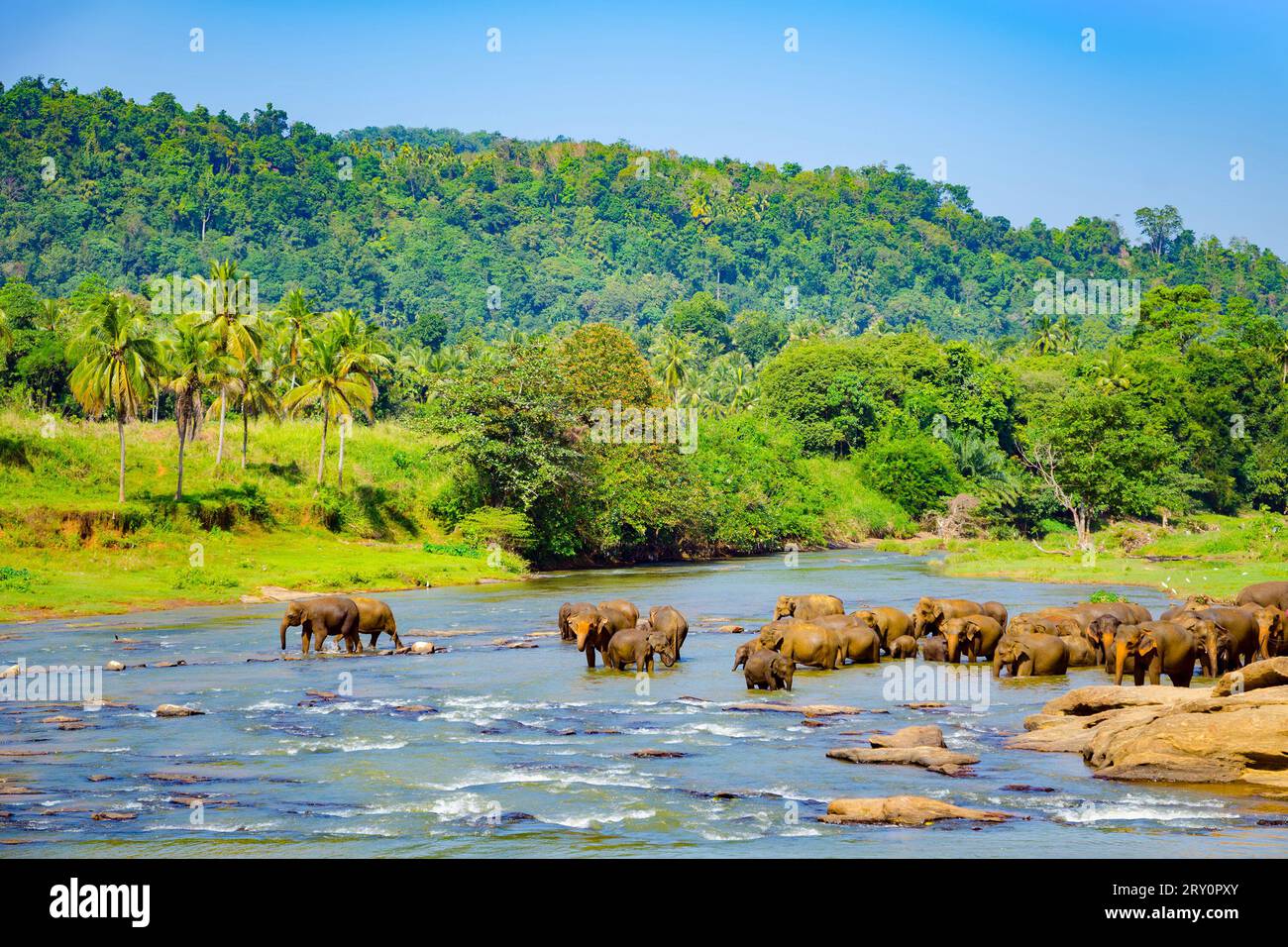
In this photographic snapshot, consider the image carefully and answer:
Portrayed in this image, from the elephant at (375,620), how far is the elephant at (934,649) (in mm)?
13834

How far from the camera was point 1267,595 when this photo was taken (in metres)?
36.2

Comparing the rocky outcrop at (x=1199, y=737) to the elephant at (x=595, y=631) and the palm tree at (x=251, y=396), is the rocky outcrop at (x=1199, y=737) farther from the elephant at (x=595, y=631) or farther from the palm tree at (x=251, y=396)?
the palm tree at (x=251, y=396)

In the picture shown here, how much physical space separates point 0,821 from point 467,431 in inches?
2092

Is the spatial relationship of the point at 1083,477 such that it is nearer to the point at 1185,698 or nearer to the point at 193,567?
the point at 193,567

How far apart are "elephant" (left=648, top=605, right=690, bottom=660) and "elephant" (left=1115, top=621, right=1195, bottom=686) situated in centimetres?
1074

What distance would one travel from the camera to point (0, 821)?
17594mm

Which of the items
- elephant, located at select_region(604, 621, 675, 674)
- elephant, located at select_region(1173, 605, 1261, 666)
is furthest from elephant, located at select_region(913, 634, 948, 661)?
elephant, located at select_region(604, 621, 675, 674)

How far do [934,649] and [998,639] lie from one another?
5.10 feet

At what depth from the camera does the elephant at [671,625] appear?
113 feet

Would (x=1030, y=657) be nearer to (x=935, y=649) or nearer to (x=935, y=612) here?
(x=935, y=649)

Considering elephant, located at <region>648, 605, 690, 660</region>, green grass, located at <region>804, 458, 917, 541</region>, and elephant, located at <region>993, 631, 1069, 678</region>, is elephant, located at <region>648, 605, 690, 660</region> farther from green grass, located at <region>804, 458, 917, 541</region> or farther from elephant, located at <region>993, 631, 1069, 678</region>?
green grass, located at <region>804, 458, 917, 541</region>

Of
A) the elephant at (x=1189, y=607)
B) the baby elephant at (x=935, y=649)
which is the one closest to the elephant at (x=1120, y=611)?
the elephant at (x=1189, y=607)

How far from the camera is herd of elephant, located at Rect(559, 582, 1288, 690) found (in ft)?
94.9

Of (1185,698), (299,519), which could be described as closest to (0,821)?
(1185,698)
